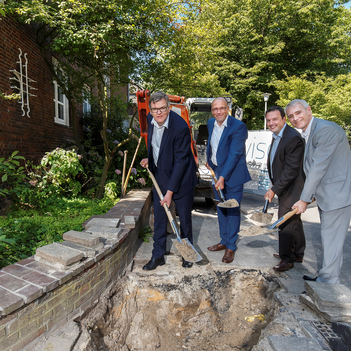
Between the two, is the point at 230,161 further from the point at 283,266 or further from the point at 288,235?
the point at 283,266

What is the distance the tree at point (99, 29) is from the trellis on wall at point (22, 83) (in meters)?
0.73

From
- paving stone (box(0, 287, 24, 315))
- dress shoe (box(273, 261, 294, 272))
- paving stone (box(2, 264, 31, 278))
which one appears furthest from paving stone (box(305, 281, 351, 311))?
paving stone (box(2, 264, 31, 278))

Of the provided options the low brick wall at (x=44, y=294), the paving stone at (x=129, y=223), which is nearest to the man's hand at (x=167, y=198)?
the paving stone at (x=129, y=223)

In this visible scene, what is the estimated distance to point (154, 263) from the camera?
3.07 meters

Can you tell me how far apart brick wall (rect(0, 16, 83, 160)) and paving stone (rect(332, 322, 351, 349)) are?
5562 millimetres

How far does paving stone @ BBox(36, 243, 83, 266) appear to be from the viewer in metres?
A: 2.08

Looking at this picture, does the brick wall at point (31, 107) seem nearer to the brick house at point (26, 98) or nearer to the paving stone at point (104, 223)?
the brick house at point (26, 98)

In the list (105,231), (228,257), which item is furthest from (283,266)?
(105,231)

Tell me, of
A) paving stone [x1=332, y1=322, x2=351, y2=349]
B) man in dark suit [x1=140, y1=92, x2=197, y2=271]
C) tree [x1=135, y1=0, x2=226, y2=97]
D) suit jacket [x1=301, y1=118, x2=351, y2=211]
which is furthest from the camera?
tree [x1=135, y1=0, x2=226, y2=97]

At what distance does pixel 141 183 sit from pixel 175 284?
11.6 feet

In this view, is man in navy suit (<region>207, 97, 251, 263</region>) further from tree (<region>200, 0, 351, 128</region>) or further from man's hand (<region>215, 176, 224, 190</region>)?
tree (<region>200, 0, 351, 128</region>)

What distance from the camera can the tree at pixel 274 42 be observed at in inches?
679

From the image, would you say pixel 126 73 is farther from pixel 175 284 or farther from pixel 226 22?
pixel 226 22

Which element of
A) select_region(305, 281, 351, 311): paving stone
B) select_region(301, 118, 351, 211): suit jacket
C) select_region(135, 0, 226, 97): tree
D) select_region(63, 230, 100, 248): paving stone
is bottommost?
select_region(305, 281, 351, 311): paving stone
